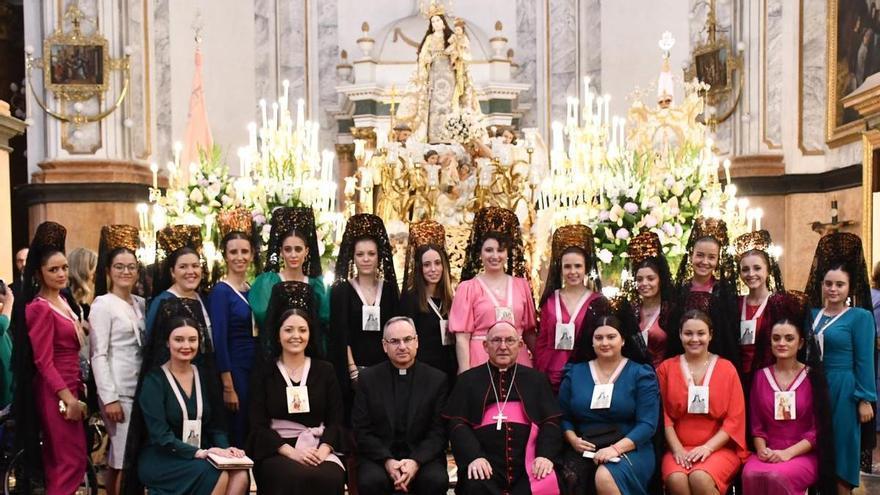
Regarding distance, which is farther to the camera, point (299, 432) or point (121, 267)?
point (121, 267)

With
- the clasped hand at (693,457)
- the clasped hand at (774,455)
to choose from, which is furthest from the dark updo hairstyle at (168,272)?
the clasped hand at (774,455)

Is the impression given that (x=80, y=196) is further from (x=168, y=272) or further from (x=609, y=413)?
(x=609, y=413)

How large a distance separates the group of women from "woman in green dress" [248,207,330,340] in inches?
0.5

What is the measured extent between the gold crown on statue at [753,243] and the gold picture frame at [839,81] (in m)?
4.63

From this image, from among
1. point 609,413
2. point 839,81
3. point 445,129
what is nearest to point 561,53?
point 839,81

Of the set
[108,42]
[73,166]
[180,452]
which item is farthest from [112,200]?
[180,452]

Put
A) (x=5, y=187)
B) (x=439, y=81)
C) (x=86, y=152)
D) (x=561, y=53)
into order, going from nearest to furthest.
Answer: (x=5, y=187) → (x=439, y=81) → (x=86, y=152) → (x=561, y=53)

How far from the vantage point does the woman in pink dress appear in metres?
6.32

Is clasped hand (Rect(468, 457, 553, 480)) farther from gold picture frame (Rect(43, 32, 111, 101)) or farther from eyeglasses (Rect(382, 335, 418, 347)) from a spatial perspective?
gold picture frame (Rect(43, 32, 111, 101))

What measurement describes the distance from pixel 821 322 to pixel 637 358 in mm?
1098

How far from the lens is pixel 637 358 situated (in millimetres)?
5945

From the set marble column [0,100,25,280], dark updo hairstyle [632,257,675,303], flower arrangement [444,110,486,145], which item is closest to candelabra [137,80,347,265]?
marble column [0,100,25,280]

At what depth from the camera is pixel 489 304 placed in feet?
20.7

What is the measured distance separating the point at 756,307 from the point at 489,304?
152 cm
